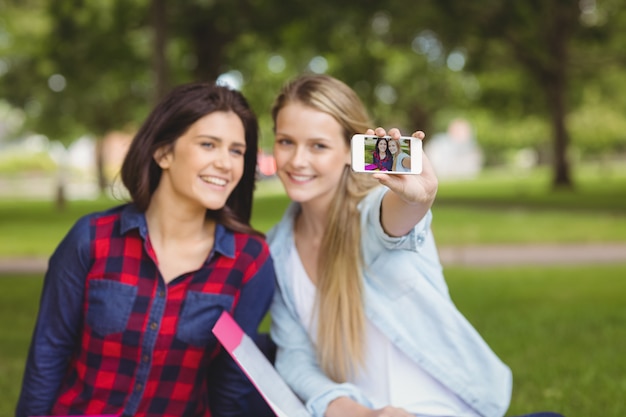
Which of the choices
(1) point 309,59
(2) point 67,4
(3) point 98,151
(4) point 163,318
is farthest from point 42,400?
(3) point 98,151

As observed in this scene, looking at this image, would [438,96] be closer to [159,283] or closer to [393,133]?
[159,283]

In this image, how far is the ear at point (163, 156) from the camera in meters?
2.98

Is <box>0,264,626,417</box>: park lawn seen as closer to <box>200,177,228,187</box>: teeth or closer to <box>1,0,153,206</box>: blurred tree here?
<box>200,177,228,187</box>: teeth

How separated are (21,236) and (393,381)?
1390 cm

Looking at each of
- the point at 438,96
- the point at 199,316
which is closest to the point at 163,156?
the point at 199,316

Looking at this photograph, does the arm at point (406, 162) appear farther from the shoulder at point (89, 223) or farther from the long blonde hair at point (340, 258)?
the shoulder at point (89, 223)

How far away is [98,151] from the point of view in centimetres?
3906

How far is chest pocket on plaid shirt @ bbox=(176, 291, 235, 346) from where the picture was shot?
2.86 metres

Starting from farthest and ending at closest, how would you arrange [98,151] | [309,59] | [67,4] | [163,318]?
[98,151]
[309,59]
[67,4]
[163,318]

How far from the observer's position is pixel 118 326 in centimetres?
282

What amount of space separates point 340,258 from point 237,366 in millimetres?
595

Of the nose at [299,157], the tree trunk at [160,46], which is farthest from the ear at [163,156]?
the tree trunk at [160,46]

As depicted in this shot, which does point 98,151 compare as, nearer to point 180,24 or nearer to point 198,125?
point 180,24

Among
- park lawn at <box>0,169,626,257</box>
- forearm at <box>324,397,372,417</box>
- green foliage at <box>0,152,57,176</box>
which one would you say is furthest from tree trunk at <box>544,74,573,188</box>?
green foliage at <box>0,152,57,176</box>
